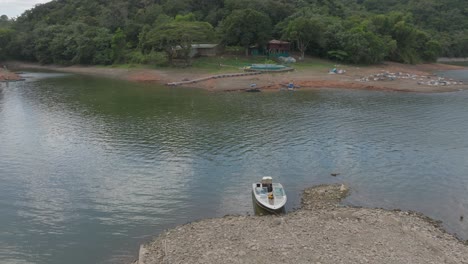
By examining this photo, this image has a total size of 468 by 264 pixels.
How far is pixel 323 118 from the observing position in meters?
48.9

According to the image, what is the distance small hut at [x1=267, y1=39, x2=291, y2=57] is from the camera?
9350 centimetres

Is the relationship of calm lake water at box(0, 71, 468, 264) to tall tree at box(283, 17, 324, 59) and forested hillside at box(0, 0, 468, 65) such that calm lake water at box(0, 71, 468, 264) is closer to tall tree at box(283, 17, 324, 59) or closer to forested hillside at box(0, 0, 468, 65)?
tall tree at box(283, 17, 324, 59)

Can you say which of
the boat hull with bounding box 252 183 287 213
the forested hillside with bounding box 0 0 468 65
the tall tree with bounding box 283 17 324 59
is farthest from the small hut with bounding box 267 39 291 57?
the boat hull with bounding box 252 183 287 213

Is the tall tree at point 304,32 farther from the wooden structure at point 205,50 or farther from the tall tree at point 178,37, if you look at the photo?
the tall tree at point 178,37

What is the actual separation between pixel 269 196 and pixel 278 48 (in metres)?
74.3

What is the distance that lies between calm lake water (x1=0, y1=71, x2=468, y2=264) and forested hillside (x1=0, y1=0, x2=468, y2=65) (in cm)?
3284

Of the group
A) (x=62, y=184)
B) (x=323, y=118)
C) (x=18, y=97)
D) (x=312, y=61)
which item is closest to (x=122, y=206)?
(x=62, y=184)

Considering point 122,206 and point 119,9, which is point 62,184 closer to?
point 122,206

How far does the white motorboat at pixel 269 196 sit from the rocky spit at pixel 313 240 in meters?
0.65

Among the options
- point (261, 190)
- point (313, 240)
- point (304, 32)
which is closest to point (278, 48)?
point (304, 32)

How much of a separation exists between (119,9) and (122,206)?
10470 cm

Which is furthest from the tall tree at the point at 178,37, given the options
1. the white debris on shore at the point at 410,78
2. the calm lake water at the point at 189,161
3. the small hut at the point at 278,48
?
the white debris on shore at the point at 410,78

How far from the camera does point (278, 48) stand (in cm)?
9462

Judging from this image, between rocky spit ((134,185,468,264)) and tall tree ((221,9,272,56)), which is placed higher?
tall tree ((221,9,272,56))
